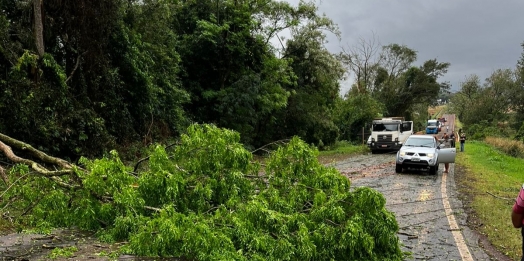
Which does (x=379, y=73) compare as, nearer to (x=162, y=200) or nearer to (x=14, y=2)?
(x=14, y=2)

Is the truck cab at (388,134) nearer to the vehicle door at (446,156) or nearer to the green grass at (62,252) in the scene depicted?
the vehicle door at (446,156)

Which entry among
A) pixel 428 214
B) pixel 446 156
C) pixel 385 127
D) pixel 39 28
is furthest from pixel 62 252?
pixel 385 127

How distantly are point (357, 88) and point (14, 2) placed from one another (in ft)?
130

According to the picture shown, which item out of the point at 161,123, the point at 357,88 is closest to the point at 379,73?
the point at 357,88

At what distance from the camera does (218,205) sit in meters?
5.20

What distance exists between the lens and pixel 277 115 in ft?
92.8

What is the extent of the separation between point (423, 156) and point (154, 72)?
12.6 m

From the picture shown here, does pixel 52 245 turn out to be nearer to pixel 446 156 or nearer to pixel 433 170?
pixel 433 170

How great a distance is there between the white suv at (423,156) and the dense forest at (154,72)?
30.9 feet

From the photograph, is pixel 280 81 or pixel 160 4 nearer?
pixel 160 4

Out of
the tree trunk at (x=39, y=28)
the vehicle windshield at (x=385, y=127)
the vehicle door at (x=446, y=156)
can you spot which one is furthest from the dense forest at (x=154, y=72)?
the vehicle door at (x=446, y=156)

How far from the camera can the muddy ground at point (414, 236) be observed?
4496 millimetres

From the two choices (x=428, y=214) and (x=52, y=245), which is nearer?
(x=52, y=245)

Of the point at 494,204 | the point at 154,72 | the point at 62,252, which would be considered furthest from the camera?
the point at 154,72
